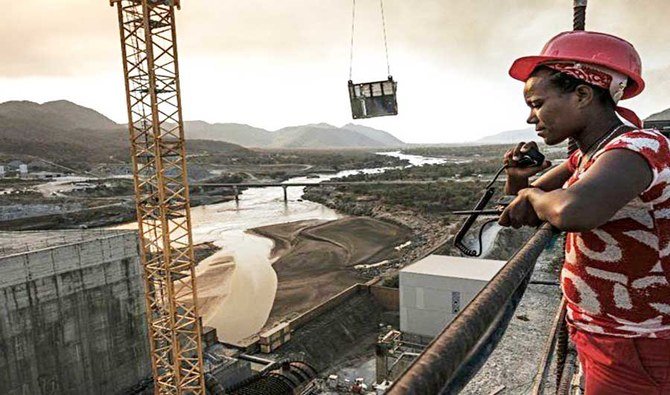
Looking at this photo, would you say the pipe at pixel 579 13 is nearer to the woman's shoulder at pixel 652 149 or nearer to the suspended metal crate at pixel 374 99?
the woman's shoulder at pixel 652 149

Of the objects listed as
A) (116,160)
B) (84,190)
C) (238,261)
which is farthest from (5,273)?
(116,160)

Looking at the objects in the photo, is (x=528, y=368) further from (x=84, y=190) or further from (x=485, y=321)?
(x=84, y=190)

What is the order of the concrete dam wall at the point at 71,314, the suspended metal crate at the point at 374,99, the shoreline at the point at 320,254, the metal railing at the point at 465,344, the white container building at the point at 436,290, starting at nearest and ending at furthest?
the metal railing at the point at 465,344 → the concrete dam wall at the point at 71,314 → the white container building at the point at 436,290 → the suspended metal crate at the point at 374,99 → the shoreline at the point at 320,254

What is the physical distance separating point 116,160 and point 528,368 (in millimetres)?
113201

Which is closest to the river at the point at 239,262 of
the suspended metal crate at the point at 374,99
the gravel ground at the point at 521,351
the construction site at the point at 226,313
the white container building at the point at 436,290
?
the construction site at the point at 226,313

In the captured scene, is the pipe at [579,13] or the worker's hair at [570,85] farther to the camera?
the pipe at [579,13]

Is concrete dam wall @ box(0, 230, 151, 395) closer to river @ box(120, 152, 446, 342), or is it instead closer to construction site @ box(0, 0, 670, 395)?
construction site @ box(0, 0, 670, 395)

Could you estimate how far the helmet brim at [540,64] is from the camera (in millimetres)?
1549

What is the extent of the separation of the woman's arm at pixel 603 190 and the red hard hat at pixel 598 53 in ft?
1.37

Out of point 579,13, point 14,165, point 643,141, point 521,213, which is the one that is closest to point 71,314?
point 579,13

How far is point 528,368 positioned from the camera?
941 centimetres

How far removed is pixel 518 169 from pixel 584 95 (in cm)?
71

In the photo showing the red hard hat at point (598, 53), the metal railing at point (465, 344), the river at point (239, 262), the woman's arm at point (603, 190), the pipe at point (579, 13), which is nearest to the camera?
the metal railing at point (465, 344)

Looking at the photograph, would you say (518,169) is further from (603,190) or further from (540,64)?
(603,190)
